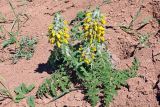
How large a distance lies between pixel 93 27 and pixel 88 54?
29 cm

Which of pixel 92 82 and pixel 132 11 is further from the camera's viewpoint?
pixel 132 11

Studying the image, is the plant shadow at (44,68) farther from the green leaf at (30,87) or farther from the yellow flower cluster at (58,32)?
the yellow flower cluster at (58,32)

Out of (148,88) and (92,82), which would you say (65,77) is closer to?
(92,82)

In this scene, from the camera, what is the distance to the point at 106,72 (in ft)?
14.6

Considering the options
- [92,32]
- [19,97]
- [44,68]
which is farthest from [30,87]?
[92,32]

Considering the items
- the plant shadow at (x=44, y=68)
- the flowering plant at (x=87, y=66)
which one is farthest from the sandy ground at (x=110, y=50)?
the flowering plant at (x=87, y=66)

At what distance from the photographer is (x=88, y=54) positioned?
14.6 ft

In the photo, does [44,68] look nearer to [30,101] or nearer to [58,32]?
[30,101]

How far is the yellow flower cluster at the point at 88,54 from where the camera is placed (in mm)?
4445

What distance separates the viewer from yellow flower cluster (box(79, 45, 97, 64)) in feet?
14.6

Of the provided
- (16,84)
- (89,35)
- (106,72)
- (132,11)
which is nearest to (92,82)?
(106,72)

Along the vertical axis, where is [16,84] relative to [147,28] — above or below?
below

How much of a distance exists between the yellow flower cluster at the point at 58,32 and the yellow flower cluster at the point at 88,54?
8.9 inches

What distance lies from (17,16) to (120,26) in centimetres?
147
